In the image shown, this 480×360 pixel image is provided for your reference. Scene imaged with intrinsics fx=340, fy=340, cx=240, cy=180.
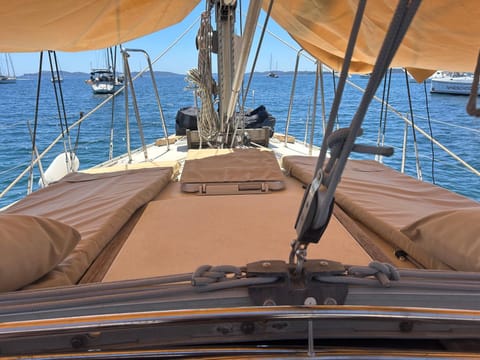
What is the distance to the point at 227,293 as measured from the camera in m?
0.74

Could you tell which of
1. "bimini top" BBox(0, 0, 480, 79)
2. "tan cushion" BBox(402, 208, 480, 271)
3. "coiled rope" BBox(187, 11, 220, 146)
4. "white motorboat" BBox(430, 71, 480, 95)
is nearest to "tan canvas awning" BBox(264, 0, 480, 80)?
"bimini top" BBox(0, 0, 480, 79)

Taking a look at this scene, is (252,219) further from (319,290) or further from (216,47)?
(216,47)

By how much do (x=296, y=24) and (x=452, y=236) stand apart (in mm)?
2218

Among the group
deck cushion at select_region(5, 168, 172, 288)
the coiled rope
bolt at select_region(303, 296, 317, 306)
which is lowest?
deck cushion at select_region(5, 168, 172, 288)

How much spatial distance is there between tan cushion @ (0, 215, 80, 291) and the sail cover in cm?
122

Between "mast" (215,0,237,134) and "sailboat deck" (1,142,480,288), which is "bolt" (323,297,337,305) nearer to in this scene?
"sailboat deck" (1,142,480,288)

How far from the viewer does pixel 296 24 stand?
2.73 m

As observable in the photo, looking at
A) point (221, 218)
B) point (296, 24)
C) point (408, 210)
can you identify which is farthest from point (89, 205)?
point (296, 24)

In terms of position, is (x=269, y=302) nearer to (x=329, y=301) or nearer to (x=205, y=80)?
(x=329, y=301)

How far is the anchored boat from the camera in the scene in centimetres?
66

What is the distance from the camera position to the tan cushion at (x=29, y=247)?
2.76 ft

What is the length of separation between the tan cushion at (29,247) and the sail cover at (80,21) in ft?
4.00

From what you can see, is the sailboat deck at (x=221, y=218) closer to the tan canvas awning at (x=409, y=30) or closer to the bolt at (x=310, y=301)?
the bolt at (x=310, y=301)

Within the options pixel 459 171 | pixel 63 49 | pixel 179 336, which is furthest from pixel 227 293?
pixel 459 171
